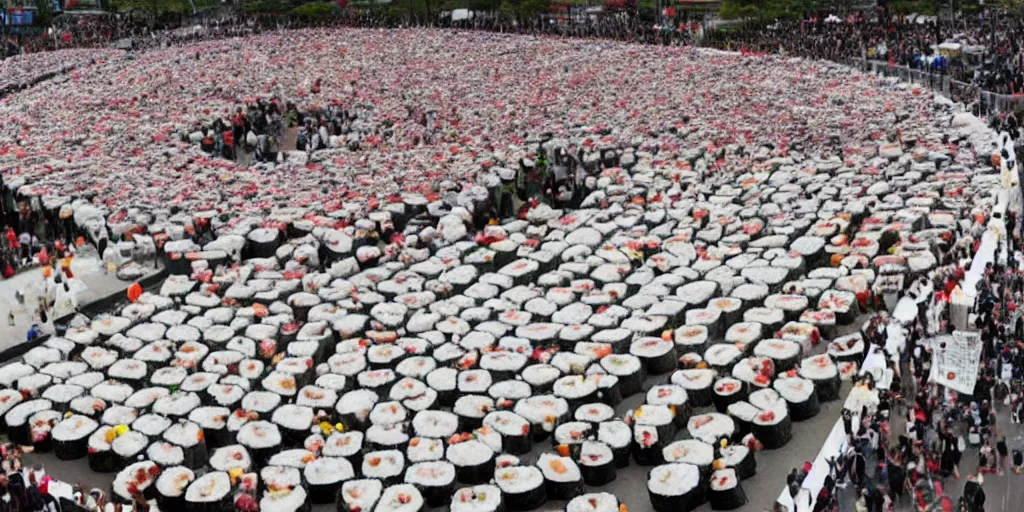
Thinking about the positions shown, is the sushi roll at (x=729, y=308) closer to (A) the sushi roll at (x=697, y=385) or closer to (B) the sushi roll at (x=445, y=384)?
(A) the sushi roll at (x=697, y=385)

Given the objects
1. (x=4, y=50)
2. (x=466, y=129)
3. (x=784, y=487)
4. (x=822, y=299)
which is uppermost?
(x=4, y=50)

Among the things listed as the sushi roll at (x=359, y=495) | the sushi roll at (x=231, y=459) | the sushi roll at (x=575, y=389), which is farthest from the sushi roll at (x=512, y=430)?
the sushi roll at (x=231, y=459)

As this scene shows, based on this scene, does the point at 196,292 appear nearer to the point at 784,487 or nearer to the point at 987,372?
the point at 784,487

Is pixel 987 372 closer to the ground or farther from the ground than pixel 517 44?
closer to the ground

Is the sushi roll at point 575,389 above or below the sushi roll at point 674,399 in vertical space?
above

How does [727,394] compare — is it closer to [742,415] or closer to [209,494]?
[742,415]

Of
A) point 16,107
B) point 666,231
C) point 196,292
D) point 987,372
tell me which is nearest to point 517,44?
point 16,107
